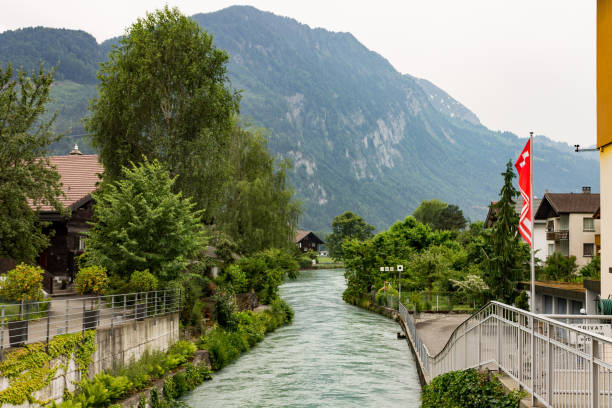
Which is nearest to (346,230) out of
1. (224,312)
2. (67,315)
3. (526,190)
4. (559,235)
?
(559,235)

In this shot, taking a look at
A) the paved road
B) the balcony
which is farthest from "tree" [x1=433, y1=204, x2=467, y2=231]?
the paved road

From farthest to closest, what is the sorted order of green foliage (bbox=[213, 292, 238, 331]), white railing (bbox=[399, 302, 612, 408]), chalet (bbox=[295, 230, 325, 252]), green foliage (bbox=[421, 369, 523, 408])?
chalet (bbox=[295, 230, 325, 252]) < green foliage (bbox=[213, 292, 238, 331]) < green foliage (bbox=[421, 369, 523, 408]) < white railing (bbox=[399, 302, 612, 408])

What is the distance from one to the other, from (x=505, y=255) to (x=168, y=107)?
70.6 ft

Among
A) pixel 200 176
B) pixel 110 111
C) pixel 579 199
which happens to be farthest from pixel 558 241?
pixel 110 111

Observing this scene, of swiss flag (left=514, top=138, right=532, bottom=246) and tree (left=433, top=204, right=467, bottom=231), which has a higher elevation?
tree (left=433, top=204, right=467, bottom=231)

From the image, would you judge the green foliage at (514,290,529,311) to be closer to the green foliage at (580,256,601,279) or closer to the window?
the green foliage at (580,256,601,279)

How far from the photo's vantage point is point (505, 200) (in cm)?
3422

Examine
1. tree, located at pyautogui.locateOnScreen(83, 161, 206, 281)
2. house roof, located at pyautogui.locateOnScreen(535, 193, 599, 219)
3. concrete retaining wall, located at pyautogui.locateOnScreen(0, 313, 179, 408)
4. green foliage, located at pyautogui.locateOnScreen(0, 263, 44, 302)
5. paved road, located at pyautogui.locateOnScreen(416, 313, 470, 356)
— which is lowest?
paved road, located at pyautogui.locateOnScreen(416, 313, 470, 356)

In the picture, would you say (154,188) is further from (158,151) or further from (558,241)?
(558,241)

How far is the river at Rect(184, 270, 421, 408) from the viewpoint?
23609 mm

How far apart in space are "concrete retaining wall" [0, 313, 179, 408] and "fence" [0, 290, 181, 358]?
1.12 ft

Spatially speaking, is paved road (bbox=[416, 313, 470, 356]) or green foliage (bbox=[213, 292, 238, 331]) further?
green foliage (bbox=[213, 292, 238, 331])

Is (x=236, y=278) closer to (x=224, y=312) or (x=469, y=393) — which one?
(x=224, y=312)

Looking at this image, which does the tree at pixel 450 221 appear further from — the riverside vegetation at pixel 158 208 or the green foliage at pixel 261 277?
the green foliage at pixel 261 277
